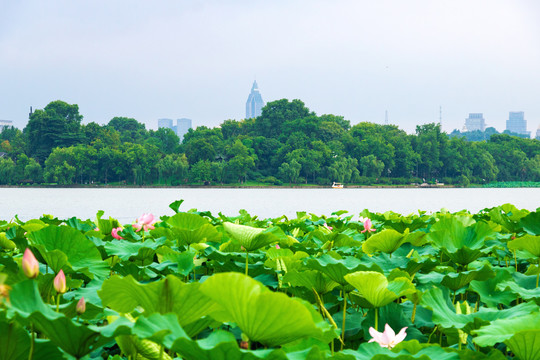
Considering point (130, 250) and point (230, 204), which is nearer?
point (130, 250)

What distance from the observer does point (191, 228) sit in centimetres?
227

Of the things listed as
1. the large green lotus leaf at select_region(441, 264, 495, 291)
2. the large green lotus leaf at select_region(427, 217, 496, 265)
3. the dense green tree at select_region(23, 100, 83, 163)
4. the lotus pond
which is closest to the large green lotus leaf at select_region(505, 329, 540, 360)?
the lotus pond

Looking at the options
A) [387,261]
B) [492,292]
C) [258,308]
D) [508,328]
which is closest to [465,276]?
[492,292]

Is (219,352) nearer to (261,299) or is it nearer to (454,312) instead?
(261,299)

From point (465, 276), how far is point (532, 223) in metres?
0.87

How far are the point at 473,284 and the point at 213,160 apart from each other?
6378cm

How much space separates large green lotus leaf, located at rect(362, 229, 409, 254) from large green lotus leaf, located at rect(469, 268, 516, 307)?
0.47 meters

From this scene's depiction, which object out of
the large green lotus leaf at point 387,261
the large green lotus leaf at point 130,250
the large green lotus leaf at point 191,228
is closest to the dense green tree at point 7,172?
the large green lotus leaf at point 191,228

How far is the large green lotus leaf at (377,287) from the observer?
129 centimetres

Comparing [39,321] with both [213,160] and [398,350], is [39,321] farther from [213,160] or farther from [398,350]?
[213,160]

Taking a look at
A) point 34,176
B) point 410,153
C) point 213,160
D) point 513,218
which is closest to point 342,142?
point 410,153

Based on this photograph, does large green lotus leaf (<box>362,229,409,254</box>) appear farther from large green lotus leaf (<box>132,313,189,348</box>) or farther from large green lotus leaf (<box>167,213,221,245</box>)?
large green lotus leaf (<box>132,313,189,348</box>)

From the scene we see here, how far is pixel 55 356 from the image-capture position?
0.95 m

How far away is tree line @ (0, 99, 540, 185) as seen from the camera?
61.6 metres
